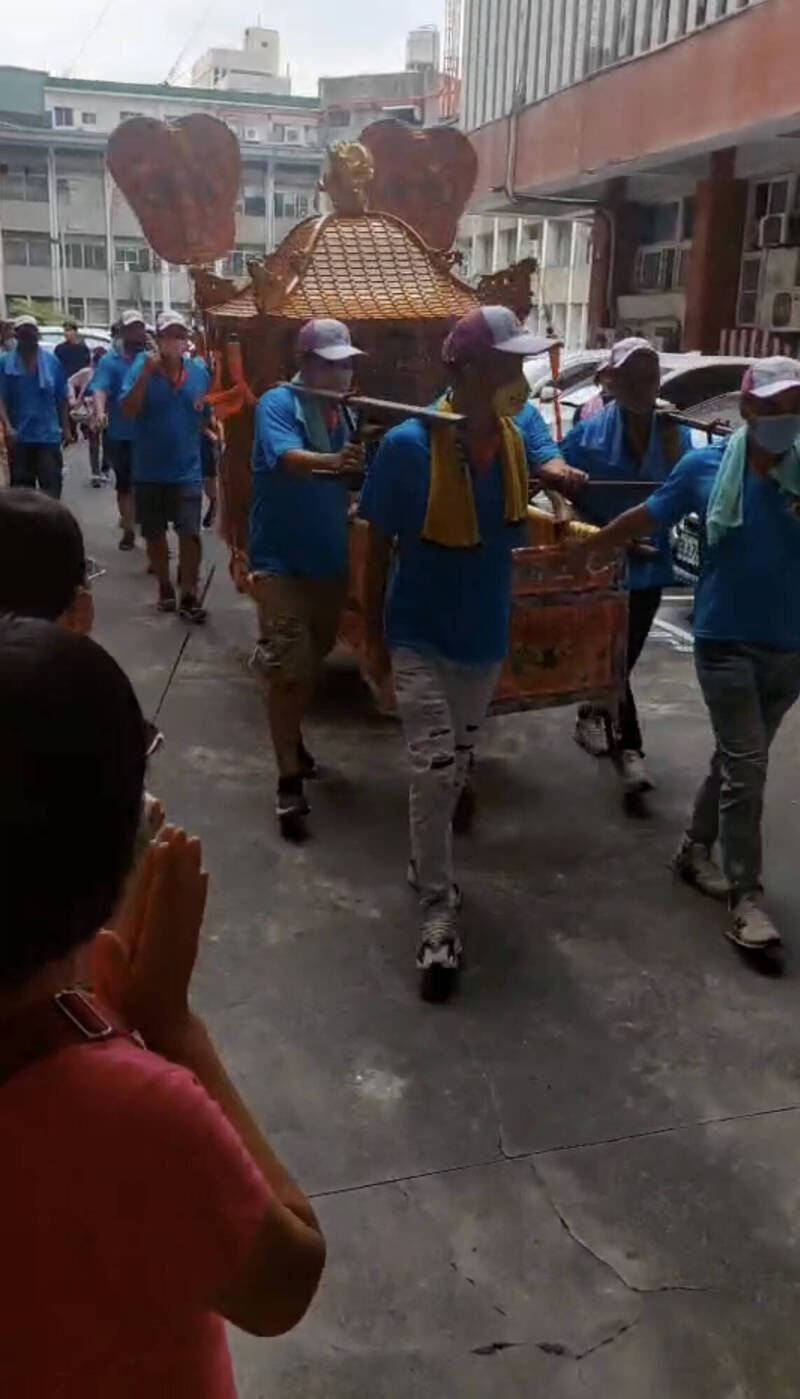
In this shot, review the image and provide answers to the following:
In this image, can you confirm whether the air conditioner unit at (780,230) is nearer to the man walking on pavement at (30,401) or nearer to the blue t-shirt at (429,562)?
the man walking on pavement at (30,401)

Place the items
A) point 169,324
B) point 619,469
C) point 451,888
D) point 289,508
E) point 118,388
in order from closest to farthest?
point 451,888 < point 289,508 < point 619,469 < point 169,324 < point 118,388

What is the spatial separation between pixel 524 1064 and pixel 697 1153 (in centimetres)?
49

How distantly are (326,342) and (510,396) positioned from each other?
1.25m

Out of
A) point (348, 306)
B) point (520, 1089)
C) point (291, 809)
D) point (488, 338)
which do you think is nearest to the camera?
point (520, 1089)

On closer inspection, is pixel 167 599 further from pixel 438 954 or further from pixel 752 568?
pixel 752 568

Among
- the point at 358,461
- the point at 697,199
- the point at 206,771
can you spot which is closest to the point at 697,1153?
the point at 358,461

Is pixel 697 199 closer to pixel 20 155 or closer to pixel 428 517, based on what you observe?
pixel 428 517

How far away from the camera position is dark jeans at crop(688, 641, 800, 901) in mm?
3484

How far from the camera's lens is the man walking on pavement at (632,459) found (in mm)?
4559

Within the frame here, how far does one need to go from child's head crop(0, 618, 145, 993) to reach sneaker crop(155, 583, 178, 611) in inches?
273

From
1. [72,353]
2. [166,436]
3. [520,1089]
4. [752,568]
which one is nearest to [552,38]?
[72,353]

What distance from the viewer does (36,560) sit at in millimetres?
1800

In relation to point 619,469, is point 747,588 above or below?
below

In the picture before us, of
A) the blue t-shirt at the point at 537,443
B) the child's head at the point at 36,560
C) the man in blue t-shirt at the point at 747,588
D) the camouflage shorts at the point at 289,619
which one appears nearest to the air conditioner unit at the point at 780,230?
the blue t-shirt at the point at 537,443
